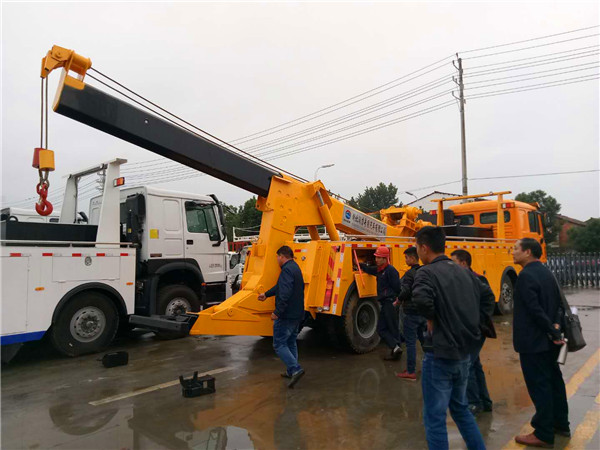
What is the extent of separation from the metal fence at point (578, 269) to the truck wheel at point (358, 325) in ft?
46.2

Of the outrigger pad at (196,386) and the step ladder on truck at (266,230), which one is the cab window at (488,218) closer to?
the step ladder on truck at (266,230)

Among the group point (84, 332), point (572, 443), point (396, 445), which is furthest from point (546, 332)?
point (84, 332)

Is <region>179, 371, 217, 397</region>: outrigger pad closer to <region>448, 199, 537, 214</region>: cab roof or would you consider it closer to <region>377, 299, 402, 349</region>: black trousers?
<region>377, 299, 402, 349</region>: black trousers

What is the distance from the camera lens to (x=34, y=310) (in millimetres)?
6309

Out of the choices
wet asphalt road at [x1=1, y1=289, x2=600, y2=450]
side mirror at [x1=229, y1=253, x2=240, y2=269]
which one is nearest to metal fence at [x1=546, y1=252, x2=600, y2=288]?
wet asphalt road at [x1=1, y1=289, x2=600, y2=450]

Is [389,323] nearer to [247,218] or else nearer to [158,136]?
[158,136]

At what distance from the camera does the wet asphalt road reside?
3.89 m

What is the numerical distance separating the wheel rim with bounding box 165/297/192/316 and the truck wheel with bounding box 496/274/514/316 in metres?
7.25

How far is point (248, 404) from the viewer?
4730 mm

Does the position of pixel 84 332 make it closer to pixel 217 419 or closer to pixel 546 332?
pixel 217 419

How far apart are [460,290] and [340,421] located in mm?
2002

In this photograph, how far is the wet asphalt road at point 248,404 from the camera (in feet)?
12.8

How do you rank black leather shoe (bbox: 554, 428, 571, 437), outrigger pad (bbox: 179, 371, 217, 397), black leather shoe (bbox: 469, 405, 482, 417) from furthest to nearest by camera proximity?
1. outrigger pad (bbox: 179, 371, 217, 397)
2. black leather shoe (bbox: 469, 405, 482, 417)
3. black leather shoe (bbox: 554, 428, 571, 437)

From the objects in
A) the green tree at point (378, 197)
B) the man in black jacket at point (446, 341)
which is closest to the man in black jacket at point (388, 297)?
the man in black jacket at point (446, 341)
